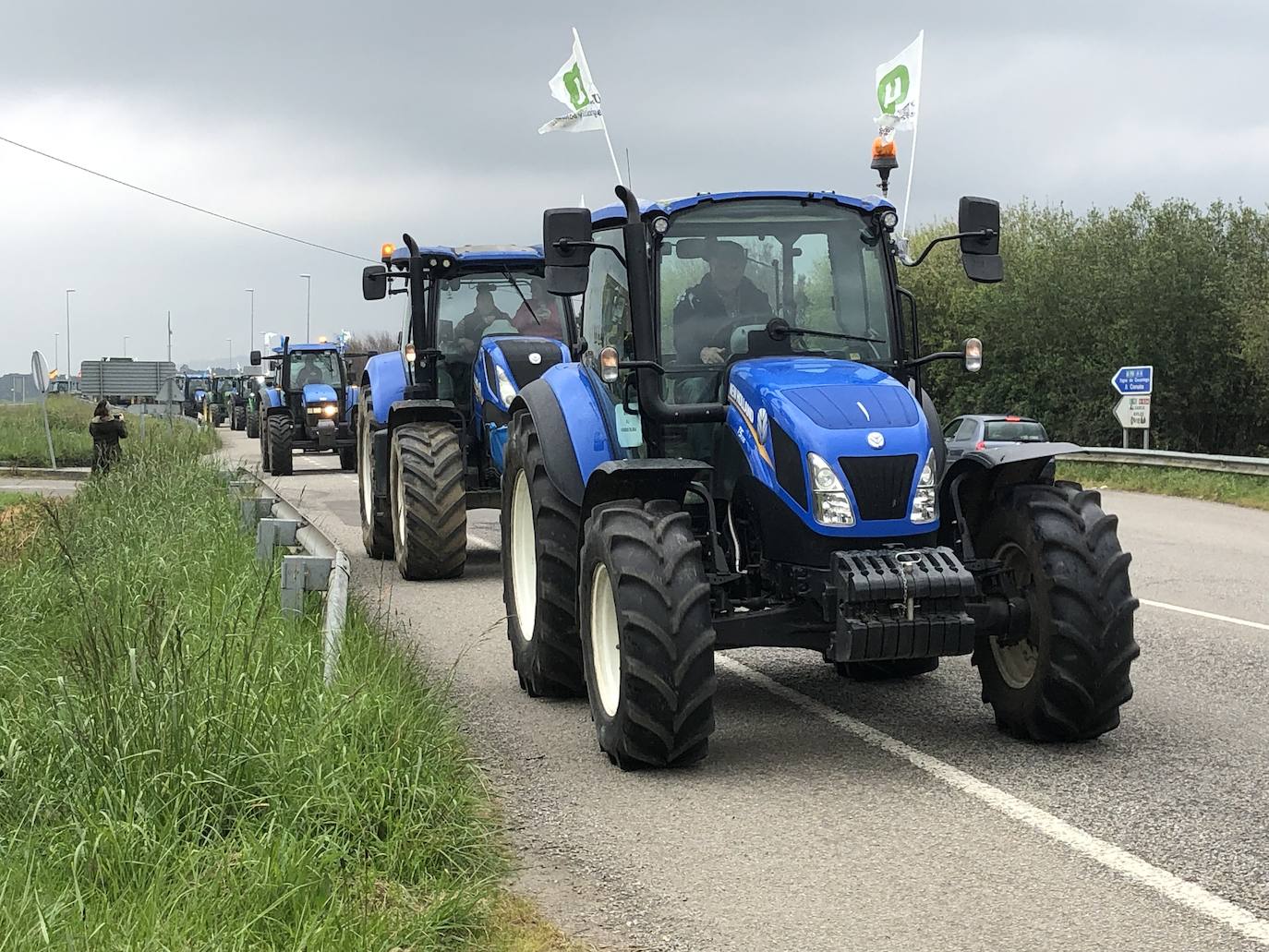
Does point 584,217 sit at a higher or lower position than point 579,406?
higher

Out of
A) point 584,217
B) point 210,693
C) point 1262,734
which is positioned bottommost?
point 1262,734

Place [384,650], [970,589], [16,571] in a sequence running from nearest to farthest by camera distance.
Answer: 1. [970,589]
2. [384,650]
3. [16,571]

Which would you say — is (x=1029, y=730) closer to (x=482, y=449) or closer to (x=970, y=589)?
(x=970, y=589)

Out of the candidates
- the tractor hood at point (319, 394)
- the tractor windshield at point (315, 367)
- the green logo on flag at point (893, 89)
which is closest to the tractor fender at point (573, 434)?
the green logo on flag at point (893, 89)

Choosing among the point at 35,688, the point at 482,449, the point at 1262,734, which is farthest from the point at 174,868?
the point at 482,449

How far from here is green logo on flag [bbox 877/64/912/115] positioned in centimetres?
1622

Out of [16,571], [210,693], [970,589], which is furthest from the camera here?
[16,571]

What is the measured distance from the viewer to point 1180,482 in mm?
24547

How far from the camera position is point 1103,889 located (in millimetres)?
5039

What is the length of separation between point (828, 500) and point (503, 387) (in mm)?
7255

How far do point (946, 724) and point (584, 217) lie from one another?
2.92 m

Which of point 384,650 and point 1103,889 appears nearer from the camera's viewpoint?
point 1103,889

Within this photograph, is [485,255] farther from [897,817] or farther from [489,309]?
[897,817]

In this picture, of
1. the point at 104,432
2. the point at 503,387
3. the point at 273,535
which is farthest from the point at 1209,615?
the point at 104,432
